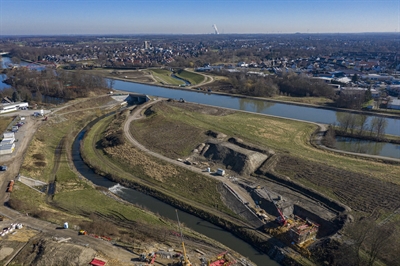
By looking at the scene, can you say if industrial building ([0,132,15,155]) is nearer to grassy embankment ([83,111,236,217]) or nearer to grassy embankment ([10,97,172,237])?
grassy embankment ([10,97,172,237])

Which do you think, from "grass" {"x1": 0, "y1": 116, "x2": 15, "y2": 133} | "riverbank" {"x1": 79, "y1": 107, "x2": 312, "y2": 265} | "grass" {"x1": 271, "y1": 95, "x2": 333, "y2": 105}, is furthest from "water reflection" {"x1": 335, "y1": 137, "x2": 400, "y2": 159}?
"grass" {"x1": 0, "y1": 116, "x2": 15, "y2": 133}

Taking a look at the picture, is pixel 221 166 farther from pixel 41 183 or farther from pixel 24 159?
pixel 24 159

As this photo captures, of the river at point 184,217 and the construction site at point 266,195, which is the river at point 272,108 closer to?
the construction site at point 266,195

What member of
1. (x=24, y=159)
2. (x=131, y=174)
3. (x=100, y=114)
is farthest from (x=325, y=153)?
(x=100, y=114)

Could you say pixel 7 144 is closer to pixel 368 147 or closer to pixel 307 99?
pixel 368 147

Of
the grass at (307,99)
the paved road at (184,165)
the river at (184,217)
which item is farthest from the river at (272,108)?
the river at (184,217)

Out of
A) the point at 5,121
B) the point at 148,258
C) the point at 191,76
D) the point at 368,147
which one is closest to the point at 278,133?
the point at 368,147
